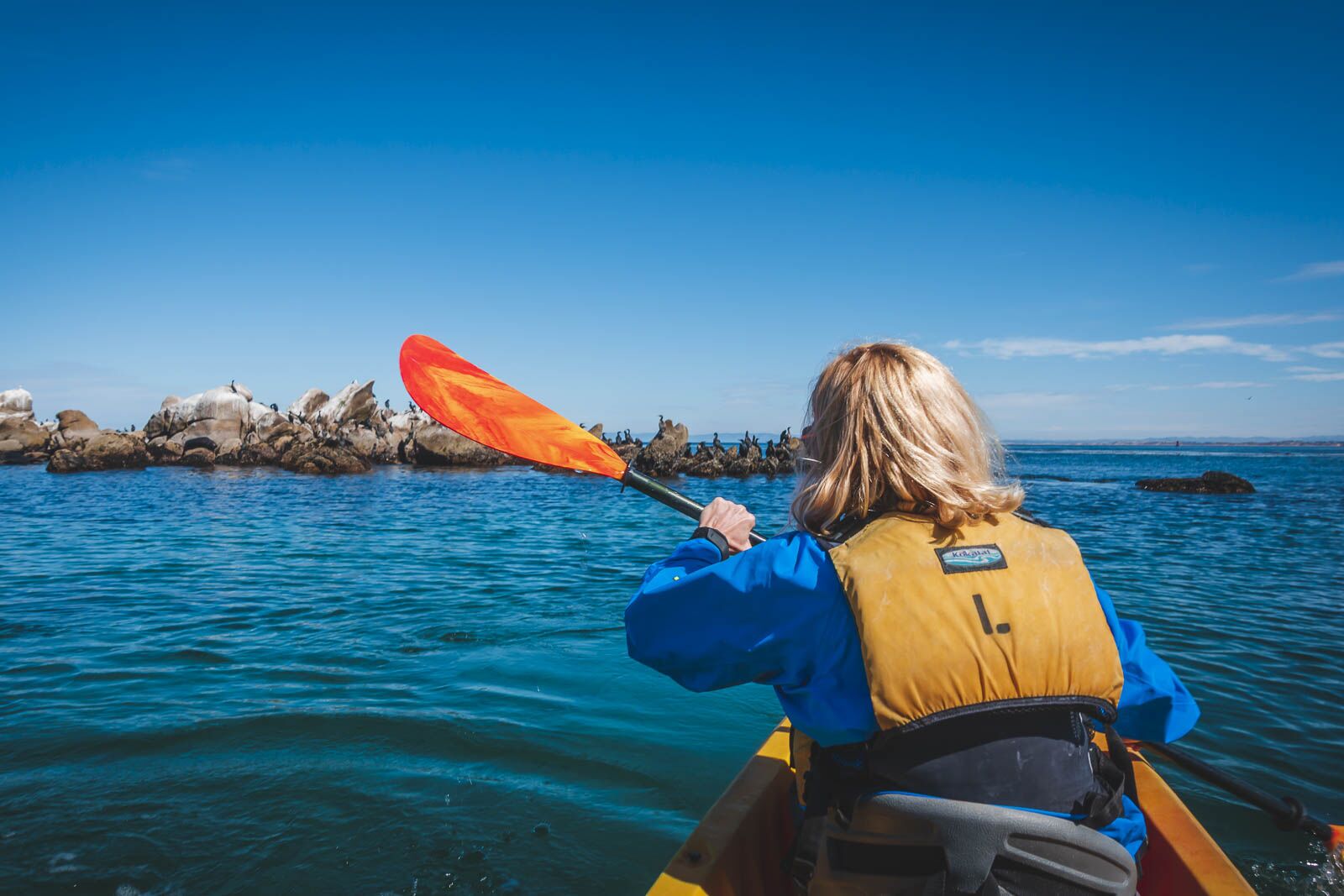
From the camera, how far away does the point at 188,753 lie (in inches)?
175

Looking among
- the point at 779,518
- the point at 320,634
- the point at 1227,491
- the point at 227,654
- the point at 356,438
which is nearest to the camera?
the point at 227,654

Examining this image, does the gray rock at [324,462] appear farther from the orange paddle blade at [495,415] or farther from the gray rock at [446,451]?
the orange paddle blade at [495,415]

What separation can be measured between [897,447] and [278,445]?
3756 cm

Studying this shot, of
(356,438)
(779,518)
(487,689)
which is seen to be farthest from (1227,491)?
(356,438)

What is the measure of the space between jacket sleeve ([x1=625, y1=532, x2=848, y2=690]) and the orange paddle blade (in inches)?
81.1

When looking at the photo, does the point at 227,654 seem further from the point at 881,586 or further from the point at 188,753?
the point at 881,586

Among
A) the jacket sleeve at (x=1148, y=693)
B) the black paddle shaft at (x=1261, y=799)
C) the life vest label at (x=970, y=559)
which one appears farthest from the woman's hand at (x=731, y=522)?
the black paddle shaft at (x=1261, y=799)

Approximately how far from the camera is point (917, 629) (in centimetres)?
159

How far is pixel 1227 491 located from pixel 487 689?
28185mm

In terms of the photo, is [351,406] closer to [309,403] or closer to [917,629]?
[309,403]

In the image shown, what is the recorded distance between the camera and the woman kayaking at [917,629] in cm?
160

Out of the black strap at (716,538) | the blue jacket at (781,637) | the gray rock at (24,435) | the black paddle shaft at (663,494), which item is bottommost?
the blue jacket at (781,637)

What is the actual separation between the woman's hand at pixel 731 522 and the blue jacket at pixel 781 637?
1.05ft

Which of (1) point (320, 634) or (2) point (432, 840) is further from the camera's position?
(1) point (320, 634)
